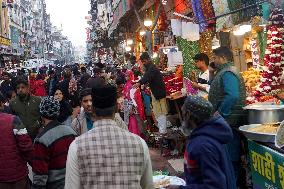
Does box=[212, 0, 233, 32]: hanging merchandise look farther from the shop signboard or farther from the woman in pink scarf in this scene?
the shop signboard

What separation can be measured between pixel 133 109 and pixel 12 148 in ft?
19.5

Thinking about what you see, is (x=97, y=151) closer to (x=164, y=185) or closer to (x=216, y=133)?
(x=216, y=133)

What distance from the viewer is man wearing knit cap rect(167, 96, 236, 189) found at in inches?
134

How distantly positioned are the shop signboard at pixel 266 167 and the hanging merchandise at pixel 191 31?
23.9 ft

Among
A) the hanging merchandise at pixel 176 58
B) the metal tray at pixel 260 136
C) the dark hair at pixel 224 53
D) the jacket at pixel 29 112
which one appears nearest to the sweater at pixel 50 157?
the metal tray at pixel 260 136

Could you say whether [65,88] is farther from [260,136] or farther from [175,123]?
[260,136]

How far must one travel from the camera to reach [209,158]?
11.2 feet

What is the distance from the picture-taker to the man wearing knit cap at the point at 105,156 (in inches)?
120

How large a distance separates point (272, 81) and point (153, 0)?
11.9 m

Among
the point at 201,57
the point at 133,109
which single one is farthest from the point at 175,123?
the point at 201,57

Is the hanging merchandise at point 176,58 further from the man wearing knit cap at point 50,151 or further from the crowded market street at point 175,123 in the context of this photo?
the man wearing knit cap at point 50,151

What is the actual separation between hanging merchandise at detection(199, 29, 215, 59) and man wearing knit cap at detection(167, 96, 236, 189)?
10.1 metres

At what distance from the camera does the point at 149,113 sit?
1245cm

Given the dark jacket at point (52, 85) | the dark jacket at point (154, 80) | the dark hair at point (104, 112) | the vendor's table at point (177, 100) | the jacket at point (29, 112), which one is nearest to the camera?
the dark hair at point (104, 112)
